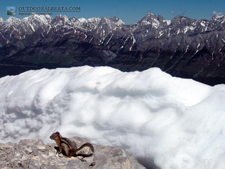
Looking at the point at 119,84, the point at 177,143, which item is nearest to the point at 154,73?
the point at 119,84

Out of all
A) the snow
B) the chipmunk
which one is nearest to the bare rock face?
the chipmunk

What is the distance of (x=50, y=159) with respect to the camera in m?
6.05

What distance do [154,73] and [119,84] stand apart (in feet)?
4.75

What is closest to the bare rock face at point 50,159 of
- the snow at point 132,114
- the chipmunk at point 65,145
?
the chipmunk at point 65,145

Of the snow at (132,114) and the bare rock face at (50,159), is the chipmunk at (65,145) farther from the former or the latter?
the snow at (132,114)

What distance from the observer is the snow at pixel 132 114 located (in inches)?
260

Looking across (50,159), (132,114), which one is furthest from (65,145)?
(132,114)

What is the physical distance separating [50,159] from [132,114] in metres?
3.27

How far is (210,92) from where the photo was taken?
8125mm

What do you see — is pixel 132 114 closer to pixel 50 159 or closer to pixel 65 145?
pixel 65 145

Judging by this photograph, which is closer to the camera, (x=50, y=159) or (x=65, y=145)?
(x=50, y=159)

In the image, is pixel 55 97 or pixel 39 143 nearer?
pixel 39 143

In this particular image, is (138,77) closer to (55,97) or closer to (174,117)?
(174,117)

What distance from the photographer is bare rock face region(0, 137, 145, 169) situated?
570cm
